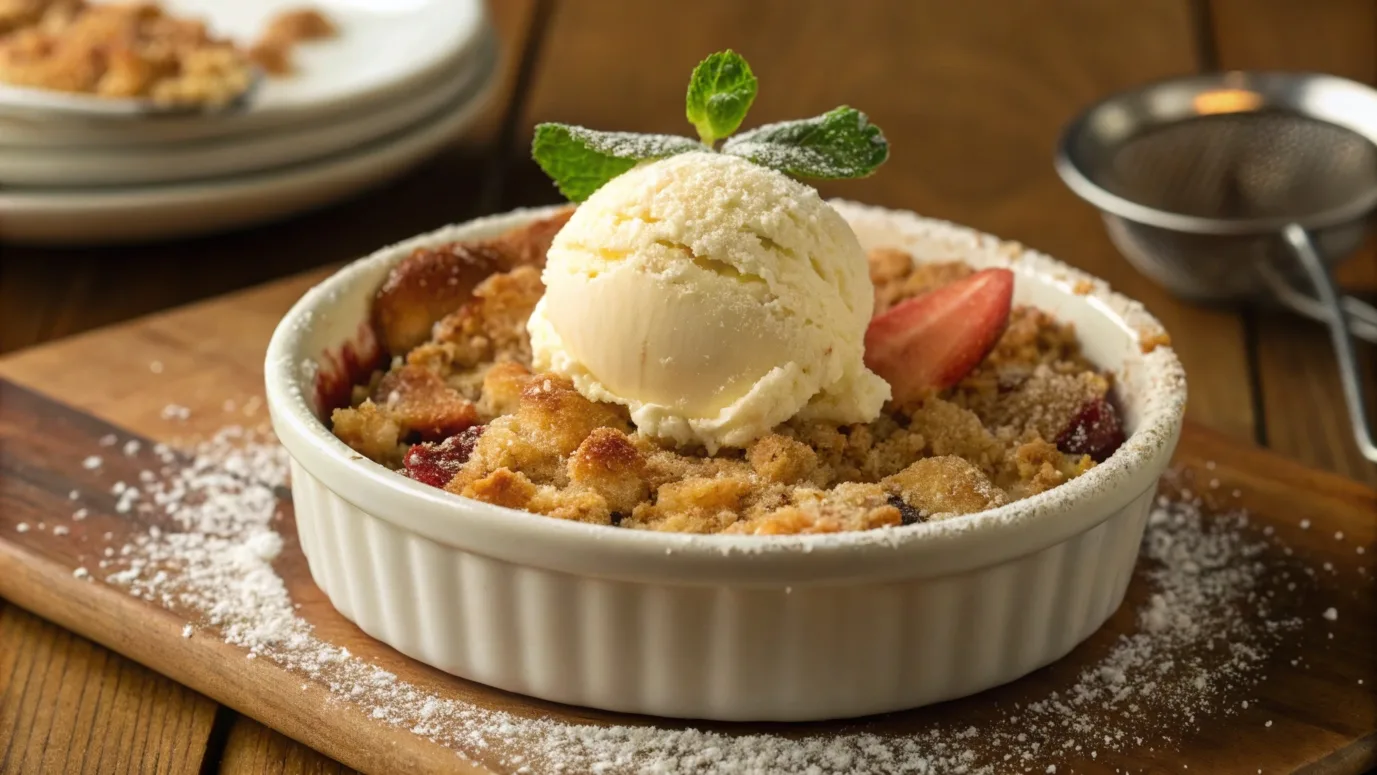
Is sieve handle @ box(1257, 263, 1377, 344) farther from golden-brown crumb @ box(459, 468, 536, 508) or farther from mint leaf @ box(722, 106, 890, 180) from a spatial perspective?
golden-brown crumb @ box(459, 468, 536, 508)

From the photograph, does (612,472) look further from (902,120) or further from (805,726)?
(902,120)

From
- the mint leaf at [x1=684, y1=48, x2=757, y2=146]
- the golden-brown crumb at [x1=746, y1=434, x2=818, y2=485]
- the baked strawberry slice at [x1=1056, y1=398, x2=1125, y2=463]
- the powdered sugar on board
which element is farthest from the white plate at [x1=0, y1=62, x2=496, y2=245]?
the baked strawberry slice at [x1=1056, y1=398, x2=1125, y2=463]

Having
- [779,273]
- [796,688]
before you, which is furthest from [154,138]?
[796,688]

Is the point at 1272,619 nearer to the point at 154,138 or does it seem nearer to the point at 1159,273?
the point at 1159,273

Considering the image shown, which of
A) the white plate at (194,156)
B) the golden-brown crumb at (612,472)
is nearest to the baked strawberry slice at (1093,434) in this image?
the golden-brown crumb at (612,472)

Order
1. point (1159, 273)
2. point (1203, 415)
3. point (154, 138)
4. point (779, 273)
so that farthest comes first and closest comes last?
point (1159, 273)
point (154, 138)
point (1203, 415)
point (779, 273)
